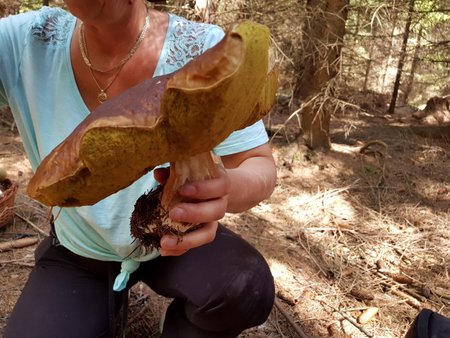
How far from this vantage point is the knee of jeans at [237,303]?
57.4 inches

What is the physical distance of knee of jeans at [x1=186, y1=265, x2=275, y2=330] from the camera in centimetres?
146

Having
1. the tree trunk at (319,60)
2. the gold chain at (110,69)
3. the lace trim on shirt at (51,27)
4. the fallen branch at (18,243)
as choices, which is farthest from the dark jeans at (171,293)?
the tree trunk at (319,60)

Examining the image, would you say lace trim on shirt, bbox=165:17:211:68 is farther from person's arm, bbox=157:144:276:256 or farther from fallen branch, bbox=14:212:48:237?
fallen branch, bbox=14:212:48:237

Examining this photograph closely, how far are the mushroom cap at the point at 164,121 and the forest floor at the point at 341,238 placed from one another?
1.51 meters

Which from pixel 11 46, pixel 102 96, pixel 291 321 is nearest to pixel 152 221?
pixel 102 96

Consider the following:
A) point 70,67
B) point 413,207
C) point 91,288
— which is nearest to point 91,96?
point 70,67

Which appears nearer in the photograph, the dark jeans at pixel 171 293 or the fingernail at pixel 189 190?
the fingernail at pixel 189 190

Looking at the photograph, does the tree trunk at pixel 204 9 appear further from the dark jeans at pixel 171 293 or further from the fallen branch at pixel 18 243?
the dark jeans at pixel 171 293

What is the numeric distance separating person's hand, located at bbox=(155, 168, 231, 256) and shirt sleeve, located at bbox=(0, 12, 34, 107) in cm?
79

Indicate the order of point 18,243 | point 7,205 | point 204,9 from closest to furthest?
point 18,243
point 7,205
point 204,9

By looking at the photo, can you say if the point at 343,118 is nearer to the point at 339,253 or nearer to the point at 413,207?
the point at 413,207

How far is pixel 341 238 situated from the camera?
330cm

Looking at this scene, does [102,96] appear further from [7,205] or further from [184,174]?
[7,205]

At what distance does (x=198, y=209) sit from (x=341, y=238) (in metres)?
2.59
